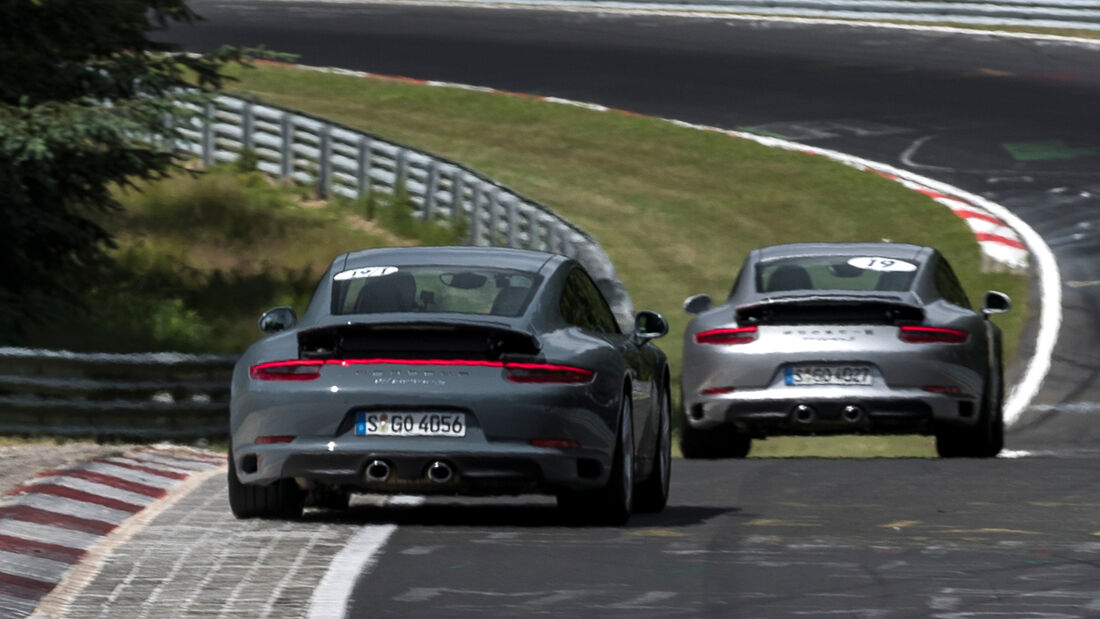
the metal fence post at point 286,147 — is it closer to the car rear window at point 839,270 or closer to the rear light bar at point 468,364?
the car rear window at point 839,270

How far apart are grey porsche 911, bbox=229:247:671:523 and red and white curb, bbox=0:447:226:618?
2.38 ft

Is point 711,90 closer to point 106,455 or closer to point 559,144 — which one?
point 559,144

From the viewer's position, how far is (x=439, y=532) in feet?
32.6

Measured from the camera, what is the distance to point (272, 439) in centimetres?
1000

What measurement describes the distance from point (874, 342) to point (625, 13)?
3247 cm

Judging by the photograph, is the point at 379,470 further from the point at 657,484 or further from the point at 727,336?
the point at 727,336

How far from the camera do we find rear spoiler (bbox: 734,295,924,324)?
558 inches

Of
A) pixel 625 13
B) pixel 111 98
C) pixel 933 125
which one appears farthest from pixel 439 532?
pixel 625 13

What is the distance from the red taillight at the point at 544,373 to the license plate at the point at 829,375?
176 inches

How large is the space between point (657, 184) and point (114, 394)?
15.2 m

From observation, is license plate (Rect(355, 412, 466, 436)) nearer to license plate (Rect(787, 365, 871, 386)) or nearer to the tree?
license plate (Rect(787, 365, 871, 386))

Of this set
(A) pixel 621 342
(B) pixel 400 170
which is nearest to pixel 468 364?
(A) pixel 621 342

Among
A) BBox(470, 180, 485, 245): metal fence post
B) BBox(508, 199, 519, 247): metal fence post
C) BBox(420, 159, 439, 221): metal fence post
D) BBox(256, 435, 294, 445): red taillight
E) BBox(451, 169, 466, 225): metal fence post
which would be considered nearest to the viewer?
BBox(256, 435, 294, 445): red taillight

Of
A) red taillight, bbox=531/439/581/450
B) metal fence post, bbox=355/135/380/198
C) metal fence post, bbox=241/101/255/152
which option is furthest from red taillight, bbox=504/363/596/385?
metal fence post, bbox=241/101/255/152
